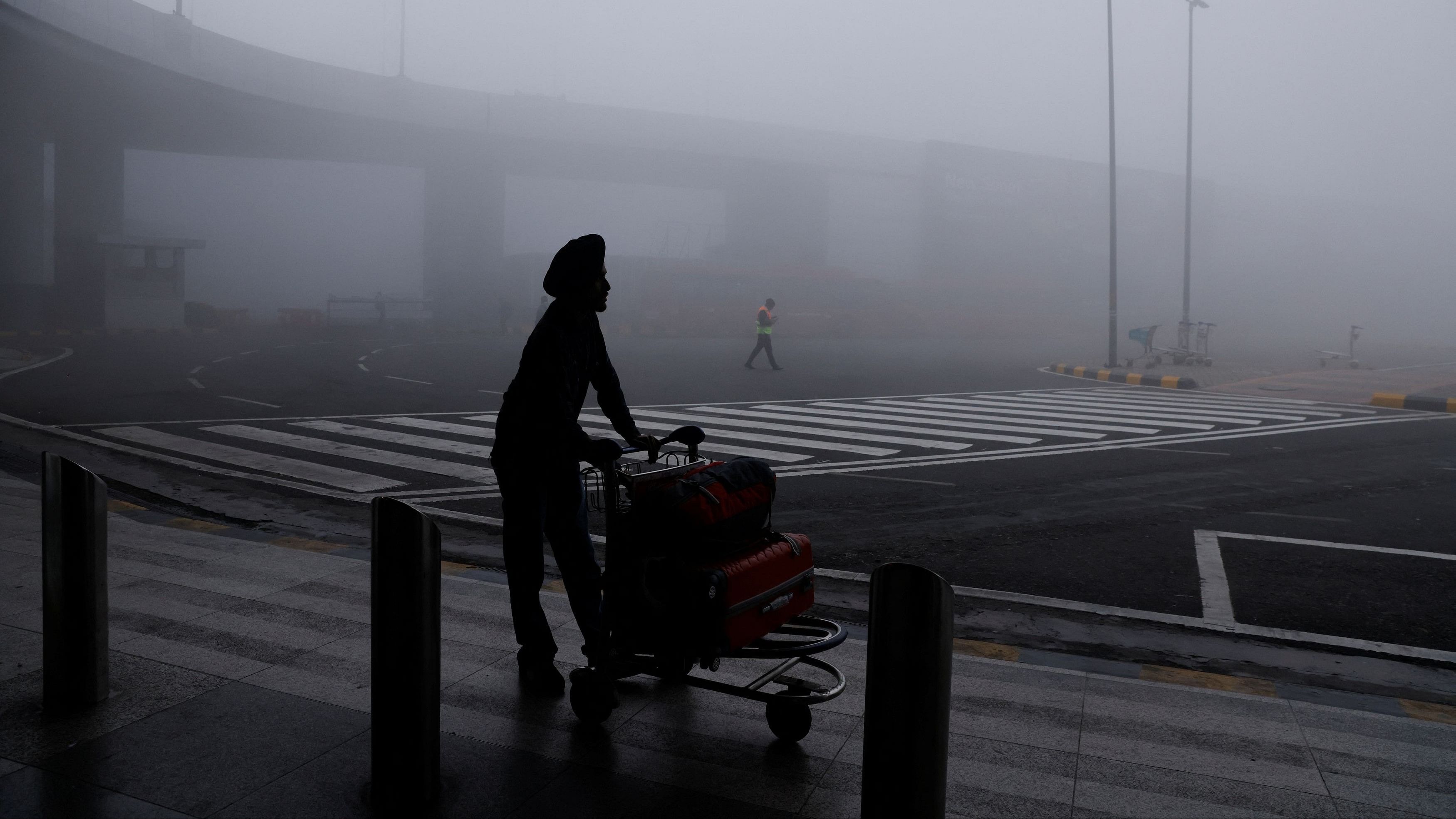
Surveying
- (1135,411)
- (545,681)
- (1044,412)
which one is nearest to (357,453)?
(545,681)

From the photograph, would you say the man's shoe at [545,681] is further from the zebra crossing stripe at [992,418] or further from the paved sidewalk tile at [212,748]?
the zebra crossing stripe at [992,418]

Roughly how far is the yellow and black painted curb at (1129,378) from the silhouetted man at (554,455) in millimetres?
18668

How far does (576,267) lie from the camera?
4.07m

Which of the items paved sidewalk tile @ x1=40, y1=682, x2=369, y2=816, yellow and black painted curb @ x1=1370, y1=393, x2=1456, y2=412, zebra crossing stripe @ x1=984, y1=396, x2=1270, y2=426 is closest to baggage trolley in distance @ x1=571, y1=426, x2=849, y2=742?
paved sidewalk tile @ x1=40, y1=682, x2=369, y2=816

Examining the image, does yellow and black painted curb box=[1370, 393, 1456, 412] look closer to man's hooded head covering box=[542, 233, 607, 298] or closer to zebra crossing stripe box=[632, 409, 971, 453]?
zebra crossing stripe box=[632, 409, 971, 453]

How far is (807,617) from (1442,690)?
2851 mm

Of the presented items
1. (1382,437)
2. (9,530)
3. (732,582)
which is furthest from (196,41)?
(732,582)

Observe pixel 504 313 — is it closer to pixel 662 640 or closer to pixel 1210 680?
pixel 1210 680

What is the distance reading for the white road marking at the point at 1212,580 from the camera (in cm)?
561

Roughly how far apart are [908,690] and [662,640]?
112 cm

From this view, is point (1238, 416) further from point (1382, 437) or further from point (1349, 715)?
point (1349, 715)

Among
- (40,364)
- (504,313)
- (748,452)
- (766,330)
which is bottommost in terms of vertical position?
(748,452)

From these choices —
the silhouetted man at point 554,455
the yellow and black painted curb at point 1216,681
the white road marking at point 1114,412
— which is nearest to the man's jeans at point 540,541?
the silhouetted man at point 554,455

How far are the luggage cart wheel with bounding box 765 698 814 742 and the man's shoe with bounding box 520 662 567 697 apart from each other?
924 mm
